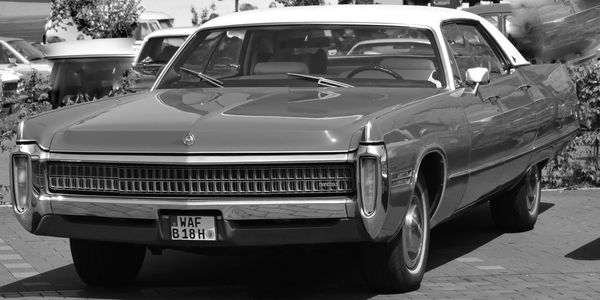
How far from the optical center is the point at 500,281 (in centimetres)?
795

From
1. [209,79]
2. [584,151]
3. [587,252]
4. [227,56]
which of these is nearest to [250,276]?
[209,79]

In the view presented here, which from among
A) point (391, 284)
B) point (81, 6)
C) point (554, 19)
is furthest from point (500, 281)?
point (81, 6)

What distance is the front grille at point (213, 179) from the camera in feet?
21.9

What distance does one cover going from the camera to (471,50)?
29.8 feet

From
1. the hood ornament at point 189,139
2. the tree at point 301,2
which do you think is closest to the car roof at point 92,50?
the hood ornament at point 189,139

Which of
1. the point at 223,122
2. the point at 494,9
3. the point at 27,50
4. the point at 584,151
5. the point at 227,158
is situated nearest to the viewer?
the point at 227,158

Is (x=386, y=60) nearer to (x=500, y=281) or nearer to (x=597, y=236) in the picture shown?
(x=500, y=281)

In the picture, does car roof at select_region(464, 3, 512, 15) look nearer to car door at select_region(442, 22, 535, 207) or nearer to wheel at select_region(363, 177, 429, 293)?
car door at select_region(442, 22, 535, 207)

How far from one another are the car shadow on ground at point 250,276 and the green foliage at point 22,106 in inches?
164

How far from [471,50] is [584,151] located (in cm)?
382

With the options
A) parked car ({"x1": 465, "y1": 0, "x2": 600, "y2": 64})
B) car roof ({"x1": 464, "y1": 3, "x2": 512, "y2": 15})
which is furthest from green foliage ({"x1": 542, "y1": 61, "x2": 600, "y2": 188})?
car roof ({"x1": 464, "y1": 3, "x2": 512, "y2": 15})

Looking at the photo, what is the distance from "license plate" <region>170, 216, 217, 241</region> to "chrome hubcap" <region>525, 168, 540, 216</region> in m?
3.69

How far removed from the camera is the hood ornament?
6785 mm

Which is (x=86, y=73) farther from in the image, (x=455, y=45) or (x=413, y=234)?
(x=413, y=234)
